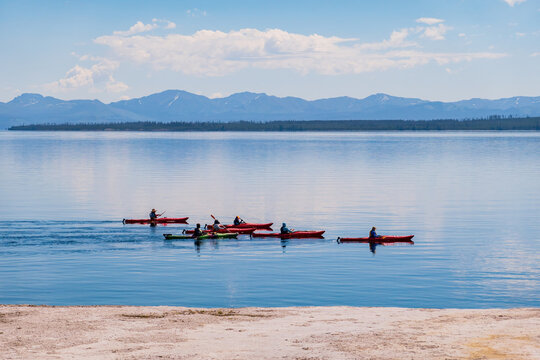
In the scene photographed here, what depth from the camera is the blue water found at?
37750mm

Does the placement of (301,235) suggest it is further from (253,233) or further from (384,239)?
(384,239)

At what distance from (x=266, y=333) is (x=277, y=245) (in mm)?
30914

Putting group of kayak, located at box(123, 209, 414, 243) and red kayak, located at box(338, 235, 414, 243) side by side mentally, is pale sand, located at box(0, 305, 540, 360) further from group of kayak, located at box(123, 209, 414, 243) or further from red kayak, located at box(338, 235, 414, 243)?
group of kayak, located at box(123, 209, 414, 243)

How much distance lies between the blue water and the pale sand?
295 inches

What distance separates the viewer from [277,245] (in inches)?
2172

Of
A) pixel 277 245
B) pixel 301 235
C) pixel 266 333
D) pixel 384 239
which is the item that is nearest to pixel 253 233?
pixel 301 235

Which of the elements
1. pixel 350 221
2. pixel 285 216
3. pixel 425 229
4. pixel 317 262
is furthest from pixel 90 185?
pixel 317 262

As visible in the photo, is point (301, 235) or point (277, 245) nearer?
point (277, 245)

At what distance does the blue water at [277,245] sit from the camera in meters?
37.8

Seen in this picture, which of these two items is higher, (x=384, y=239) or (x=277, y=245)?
(x=384, y=239)

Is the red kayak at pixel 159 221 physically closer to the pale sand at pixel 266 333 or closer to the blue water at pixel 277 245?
the blue water at pixel 277 245

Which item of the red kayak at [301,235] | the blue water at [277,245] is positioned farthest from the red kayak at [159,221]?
the red kayak at [301,235]

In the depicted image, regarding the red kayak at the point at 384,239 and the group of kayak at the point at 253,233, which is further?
the group of kayak at the point at 253,233

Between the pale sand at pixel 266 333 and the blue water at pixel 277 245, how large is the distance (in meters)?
7.50
